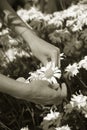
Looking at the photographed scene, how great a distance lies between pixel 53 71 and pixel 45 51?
0.12 metres

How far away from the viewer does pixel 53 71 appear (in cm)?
153

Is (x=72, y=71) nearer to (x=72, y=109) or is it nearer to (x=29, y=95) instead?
(x=72, y=109)

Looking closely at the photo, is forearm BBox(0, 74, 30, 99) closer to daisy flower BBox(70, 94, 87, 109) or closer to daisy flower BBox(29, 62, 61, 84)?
daisy flower BBox(29, 62, 61, 84)

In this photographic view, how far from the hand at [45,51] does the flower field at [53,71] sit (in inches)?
1.0

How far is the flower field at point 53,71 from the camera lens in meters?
1.65

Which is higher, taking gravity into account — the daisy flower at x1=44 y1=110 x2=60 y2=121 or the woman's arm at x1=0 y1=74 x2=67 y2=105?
the daisy flower at x1=44 y1=110 x2=60 y2=121

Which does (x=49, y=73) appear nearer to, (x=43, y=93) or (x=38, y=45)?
(x=38, y=45)

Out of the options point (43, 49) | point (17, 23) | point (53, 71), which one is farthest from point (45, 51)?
point (17, 23)

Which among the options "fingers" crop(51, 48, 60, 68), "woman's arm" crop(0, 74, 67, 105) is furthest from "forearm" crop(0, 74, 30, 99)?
"fingers" crop(51, 48, 60, 68)

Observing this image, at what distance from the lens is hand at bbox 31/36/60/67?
1.41m

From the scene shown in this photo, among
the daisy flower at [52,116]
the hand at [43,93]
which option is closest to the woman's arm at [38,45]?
the hand at [43,93]

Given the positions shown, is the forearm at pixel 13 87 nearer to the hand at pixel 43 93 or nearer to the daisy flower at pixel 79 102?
the hand at pixel 43 93

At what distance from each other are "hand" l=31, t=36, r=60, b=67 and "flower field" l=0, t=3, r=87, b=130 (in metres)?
0.03

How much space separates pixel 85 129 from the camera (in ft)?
5.65
